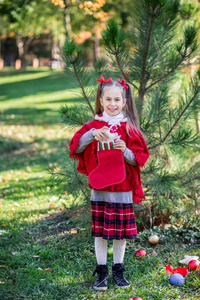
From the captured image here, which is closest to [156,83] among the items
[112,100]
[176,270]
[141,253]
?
[112,100]

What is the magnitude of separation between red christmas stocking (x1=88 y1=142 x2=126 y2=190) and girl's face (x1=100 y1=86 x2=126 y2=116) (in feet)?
0.84

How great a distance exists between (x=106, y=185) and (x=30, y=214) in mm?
2011

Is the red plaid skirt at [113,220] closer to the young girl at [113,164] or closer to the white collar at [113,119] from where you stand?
the young girl at [113,164]

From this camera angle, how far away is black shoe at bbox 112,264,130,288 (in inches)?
99.6

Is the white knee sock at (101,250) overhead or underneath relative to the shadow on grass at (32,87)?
underneath

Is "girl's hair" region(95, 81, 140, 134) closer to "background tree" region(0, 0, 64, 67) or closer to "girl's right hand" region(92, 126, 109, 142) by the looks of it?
"girl's right hand" region(92, 126, 109, 142)

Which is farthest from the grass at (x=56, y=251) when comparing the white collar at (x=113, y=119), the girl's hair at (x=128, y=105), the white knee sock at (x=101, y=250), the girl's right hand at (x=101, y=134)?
the girl's right hand at (x=101, y=134)

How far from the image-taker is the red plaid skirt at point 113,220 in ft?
8.05

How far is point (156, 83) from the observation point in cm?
325

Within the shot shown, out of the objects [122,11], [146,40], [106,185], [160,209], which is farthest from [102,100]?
[122,11]

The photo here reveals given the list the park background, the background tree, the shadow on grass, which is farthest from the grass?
the shadow on grass

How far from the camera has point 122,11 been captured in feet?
48.4

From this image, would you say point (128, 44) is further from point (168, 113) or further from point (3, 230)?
point (3, 230)

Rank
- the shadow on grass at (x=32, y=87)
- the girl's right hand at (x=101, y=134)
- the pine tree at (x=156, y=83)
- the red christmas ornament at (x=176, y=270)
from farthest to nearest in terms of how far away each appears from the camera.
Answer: the shadow on grass at (x=32, y=87)
the pine tree at (x=156, y=83)
the red christmas ornament at (x=176, y=270)
the girl's right hand at (x=101, y=134)
